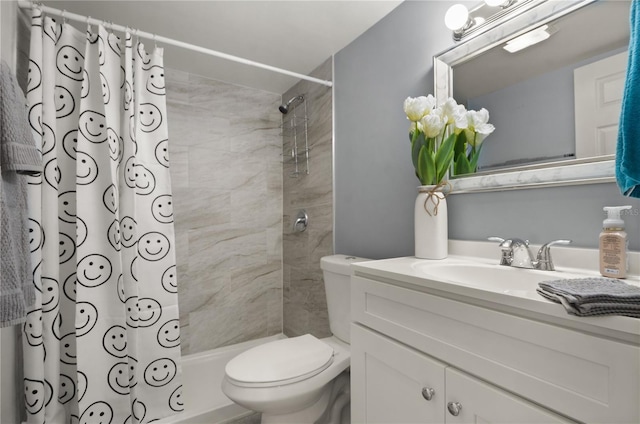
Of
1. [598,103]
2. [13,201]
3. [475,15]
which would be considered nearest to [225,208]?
[13,201]

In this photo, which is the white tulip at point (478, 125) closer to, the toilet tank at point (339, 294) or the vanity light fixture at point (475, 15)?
the vanity light fixture at point (475, 15)

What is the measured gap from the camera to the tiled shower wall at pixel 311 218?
2020 millimetres

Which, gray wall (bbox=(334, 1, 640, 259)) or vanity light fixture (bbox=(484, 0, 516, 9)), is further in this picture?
vanity light fixture (bbox=(484, 0, 516, 9))

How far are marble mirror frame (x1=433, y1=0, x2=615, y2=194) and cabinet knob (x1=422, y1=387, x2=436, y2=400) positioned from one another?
703mm

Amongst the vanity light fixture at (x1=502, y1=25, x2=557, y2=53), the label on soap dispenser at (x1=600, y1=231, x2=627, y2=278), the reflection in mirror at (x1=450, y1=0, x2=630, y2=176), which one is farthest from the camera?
the vanity light fixture at (x1=502, y1=25, x2=557, y2=53)

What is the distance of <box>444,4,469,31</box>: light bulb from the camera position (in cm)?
114

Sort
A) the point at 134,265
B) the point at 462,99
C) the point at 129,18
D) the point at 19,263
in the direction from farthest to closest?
the point at 129,18 → the point at 134,265 → the point at 462,99 → the point at 19,263

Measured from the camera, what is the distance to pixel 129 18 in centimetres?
160

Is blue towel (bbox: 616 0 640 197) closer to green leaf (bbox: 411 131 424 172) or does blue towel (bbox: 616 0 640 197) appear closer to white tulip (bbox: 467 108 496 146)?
white tulip (bbox: 467 108 496 146)

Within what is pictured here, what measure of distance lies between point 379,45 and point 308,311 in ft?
5.67

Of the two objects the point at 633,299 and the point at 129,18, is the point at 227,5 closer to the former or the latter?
the point at 129,18

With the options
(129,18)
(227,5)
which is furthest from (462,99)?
(129,18)

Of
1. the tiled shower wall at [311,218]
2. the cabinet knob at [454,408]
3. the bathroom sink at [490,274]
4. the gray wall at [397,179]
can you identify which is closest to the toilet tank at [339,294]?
the gray wall at [397,179]

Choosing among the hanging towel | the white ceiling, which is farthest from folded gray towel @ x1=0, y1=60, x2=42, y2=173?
the white ceiling
